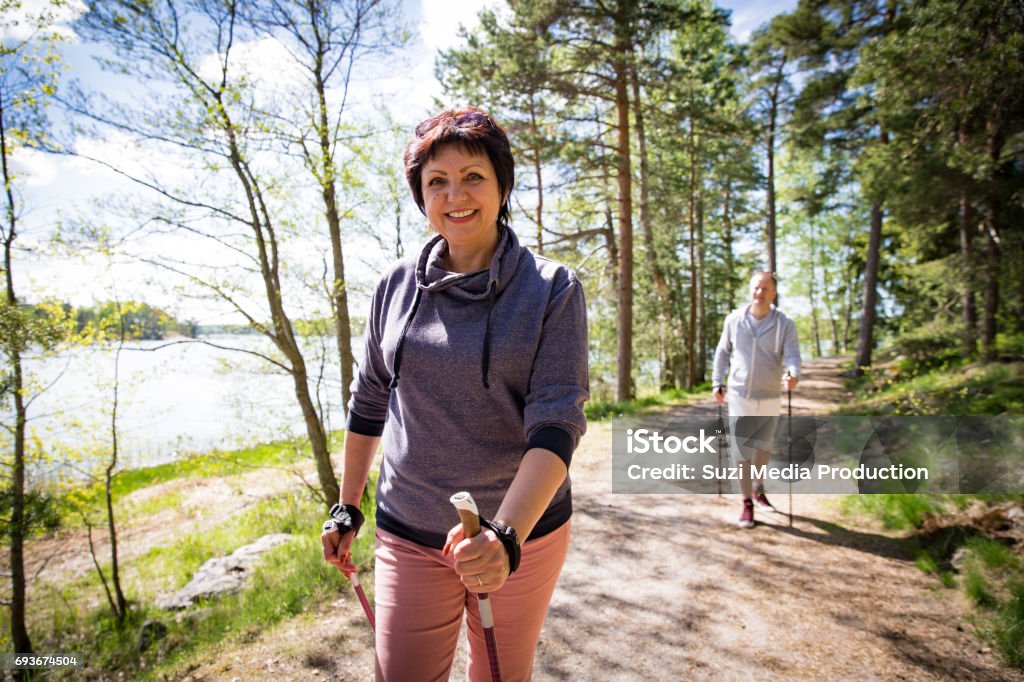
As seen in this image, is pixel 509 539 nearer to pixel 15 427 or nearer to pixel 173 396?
pixel 15 427

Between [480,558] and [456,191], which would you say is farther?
[456,191]

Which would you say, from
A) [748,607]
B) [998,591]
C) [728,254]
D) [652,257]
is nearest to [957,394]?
[998,591]

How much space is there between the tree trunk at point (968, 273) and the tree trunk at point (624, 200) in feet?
17.8

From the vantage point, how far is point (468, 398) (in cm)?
135

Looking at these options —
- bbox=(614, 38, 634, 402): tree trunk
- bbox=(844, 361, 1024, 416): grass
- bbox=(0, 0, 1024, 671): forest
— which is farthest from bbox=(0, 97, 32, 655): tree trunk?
bbox=(844, 361, 1024, 416): grass

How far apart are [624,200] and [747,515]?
7002mm

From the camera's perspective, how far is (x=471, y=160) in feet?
4.61

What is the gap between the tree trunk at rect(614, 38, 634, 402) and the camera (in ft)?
31.3

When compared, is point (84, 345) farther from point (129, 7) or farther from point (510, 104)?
point (510, 104)

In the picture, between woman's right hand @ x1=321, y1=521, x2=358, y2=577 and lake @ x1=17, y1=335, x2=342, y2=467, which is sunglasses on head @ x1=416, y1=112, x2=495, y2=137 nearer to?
woman's right hand @ x1=321, y1=521, x2=358, y2=577

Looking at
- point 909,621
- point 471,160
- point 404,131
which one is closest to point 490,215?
point 471,160

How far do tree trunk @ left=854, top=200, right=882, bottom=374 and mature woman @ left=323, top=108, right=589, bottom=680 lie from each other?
14287mm

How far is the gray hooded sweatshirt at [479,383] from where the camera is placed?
1.31m

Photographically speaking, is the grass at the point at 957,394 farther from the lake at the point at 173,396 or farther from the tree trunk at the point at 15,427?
the tree trunk at the point at 15,427
